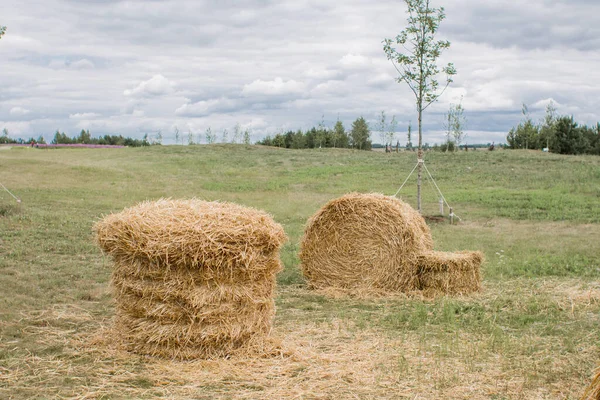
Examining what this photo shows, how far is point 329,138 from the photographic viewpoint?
7012 centimetres

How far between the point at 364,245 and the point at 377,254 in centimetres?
27

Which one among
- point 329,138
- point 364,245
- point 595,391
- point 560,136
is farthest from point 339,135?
point 595,391

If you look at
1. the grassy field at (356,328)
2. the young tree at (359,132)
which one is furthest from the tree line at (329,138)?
the grassy field at (356,328)

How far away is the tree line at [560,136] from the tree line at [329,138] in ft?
55.8

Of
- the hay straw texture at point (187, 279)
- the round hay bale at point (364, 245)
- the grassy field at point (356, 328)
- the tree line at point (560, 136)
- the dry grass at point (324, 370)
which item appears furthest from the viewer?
the tree line at point (560, 136)

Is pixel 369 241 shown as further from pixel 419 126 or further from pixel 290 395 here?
pixel 419 126

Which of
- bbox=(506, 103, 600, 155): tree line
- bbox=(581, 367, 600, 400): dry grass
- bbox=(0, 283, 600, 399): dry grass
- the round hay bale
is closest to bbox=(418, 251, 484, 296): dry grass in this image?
the round hay bale

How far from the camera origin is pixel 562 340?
721 centimetres

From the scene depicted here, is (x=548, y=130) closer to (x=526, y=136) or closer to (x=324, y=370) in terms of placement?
(x=526, y=136)

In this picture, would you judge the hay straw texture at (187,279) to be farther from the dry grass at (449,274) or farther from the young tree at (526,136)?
the young tree at (526,136)

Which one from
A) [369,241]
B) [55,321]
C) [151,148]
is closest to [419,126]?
[369,241]

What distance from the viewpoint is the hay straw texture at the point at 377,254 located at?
9.98 m

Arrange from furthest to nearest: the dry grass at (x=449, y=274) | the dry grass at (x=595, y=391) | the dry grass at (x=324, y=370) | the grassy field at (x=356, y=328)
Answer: the dry grass at (x=449, y=274), the grassy field at (x=356, y=328), the dry grass at (x=324, y=370), the dry grass at (x=595, y=391)

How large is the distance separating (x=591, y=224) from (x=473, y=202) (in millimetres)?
4956
